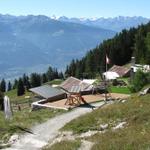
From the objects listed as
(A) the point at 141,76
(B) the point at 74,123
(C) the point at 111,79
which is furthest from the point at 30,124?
(C) the point at 111,79

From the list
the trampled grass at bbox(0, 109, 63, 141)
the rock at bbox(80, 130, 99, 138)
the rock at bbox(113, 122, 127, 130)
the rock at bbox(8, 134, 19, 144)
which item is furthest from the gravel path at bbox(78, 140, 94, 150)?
the trampled grass at bbox(0, 109, 63, 141)

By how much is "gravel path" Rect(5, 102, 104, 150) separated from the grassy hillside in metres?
1.26

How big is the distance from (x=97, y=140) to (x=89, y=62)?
129 metres

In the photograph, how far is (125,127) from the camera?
1021 inches

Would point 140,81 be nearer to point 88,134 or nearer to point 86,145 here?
point 88,134

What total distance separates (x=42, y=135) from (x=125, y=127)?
5.94 metres

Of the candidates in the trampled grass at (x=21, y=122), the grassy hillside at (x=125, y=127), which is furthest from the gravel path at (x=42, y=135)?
the grassy hillside at (x=125, y=127)

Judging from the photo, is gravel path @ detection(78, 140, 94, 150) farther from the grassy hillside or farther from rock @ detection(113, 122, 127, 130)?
rock @ detection(113, 122, 127, 130)

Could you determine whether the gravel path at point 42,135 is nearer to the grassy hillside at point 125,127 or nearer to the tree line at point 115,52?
the grassy hillside at point 125,127

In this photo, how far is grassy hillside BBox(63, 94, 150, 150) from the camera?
21.1 metres

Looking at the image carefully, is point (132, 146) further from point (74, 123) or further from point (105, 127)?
point (74, 123)

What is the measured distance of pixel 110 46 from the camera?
494ft

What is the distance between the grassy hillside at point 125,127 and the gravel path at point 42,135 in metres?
1.26

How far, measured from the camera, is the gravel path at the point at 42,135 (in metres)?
26.8
